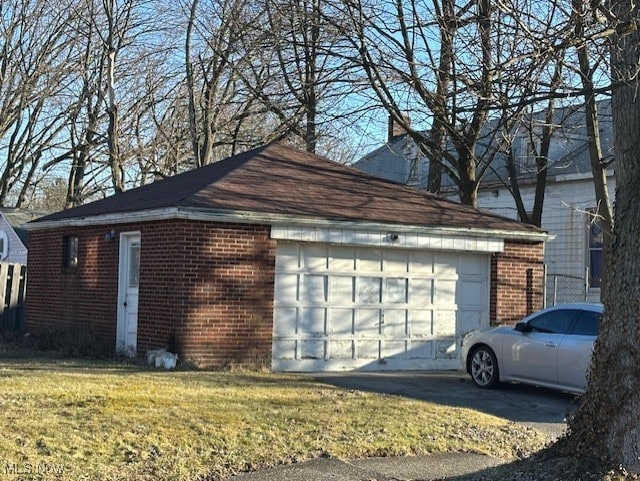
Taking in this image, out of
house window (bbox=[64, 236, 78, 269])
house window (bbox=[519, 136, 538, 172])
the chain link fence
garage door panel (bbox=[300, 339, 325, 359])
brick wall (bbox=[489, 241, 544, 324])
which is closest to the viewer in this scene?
garage door panel (bbox=[300, 339, 325, 359])

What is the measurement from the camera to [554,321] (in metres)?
11.7

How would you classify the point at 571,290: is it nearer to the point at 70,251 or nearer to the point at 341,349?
the point at 341,349

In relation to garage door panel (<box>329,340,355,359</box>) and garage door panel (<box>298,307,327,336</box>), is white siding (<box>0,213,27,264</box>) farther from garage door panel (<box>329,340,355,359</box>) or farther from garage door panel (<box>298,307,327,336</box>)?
garage door panel (<box>329,340,355,359</box>)

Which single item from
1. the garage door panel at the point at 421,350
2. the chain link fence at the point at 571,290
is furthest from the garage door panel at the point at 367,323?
the chain link fence at the point at 571,290

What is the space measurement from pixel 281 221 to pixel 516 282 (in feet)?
16.8

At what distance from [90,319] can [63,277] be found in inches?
61.9

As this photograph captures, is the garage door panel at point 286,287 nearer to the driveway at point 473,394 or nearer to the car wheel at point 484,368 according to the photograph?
the driveway at point 473,394

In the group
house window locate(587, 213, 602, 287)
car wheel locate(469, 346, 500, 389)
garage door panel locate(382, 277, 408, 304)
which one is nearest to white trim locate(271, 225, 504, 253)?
garage door panel locate(382, 277, 408, 304)

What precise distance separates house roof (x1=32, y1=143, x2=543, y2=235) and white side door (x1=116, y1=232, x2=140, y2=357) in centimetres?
60

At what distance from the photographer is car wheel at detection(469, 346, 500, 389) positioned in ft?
40.2

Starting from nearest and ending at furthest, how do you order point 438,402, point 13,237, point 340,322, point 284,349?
point 438,402, point 284,349, point 340,322, point 13,237

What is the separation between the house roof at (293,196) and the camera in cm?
1319

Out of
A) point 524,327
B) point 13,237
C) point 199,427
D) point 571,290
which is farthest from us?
point 13,237

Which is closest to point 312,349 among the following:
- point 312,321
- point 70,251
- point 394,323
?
point 312,321
